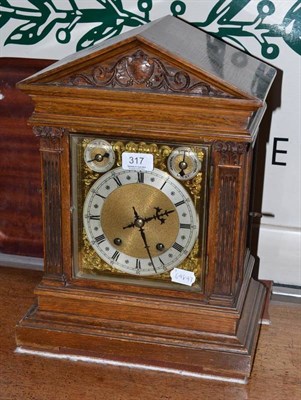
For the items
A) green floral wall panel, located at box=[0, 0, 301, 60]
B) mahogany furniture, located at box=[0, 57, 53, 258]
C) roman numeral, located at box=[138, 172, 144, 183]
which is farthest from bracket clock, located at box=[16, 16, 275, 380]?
mahogany furniture, located at box=[0, 57, 53, 258]

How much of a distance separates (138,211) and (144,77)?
24 centimetres

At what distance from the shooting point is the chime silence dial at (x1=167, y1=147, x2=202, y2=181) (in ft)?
3.79

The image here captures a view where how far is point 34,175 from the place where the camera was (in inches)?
64.1

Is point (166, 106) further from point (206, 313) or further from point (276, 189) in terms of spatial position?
point (276, 189)

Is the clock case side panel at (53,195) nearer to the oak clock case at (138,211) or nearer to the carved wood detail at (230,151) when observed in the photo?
the oak clock case at (138,211)

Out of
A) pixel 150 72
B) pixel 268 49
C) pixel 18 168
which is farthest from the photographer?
pixel 18 168

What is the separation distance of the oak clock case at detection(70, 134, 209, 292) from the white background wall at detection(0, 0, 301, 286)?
386mm

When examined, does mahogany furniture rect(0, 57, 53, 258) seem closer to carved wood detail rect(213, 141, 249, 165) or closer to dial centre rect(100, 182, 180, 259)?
dial centre rect(100, 182, 180, 259)

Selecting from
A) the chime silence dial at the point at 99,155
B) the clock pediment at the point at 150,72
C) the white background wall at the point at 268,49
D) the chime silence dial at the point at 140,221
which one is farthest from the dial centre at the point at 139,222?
the white background wall at the point at 268,49

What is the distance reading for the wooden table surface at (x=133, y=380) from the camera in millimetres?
1185

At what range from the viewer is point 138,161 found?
117 cm

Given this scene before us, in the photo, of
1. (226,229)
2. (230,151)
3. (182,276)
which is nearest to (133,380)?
(182,276)

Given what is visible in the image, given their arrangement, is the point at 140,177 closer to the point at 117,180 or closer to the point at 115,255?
the point at 117,180

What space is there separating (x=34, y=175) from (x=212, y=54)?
573 mm
